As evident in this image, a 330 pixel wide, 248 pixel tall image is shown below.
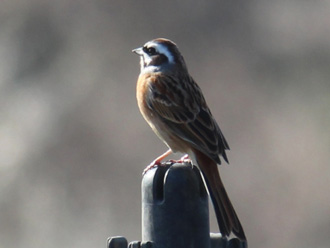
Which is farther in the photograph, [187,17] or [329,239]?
[187,17]

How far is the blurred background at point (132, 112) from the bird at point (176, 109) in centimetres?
565

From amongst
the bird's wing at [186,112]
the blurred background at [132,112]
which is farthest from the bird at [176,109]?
the blurred background at [132,112]

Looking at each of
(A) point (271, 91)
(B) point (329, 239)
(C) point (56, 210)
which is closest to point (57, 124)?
(C) point (56, 210)

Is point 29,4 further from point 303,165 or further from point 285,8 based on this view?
point 303,165

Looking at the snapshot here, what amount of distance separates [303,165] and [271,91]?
1813 millimetres

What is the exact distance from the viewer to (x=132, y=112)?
16406 millimetres

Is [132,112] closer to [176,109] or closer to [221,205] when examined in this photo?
[176,109]

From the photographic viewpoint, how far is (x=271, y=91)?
56.0ft

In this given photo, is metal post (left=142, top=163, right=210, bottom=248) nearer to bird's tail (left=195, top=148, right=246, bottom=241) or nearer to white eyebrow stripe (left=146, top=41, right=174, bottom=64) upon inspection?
bird's tail (left=195, top=148, right=246, bottom=241)

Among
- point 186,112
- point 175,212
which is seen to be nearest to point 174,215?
point 175,212

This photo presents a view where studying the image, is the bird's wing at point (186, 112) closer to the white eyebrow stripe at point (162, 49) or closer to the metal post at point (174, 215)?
the white eyebrow stripe at point (162, 49)

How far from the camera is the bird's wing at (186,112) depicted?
20.7ft

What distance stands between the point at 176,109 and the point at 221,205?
1688 mm

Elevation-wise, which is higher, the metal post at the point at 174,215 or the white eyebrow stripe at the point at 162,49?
the white eyebrow stripe at the point at 162,49
